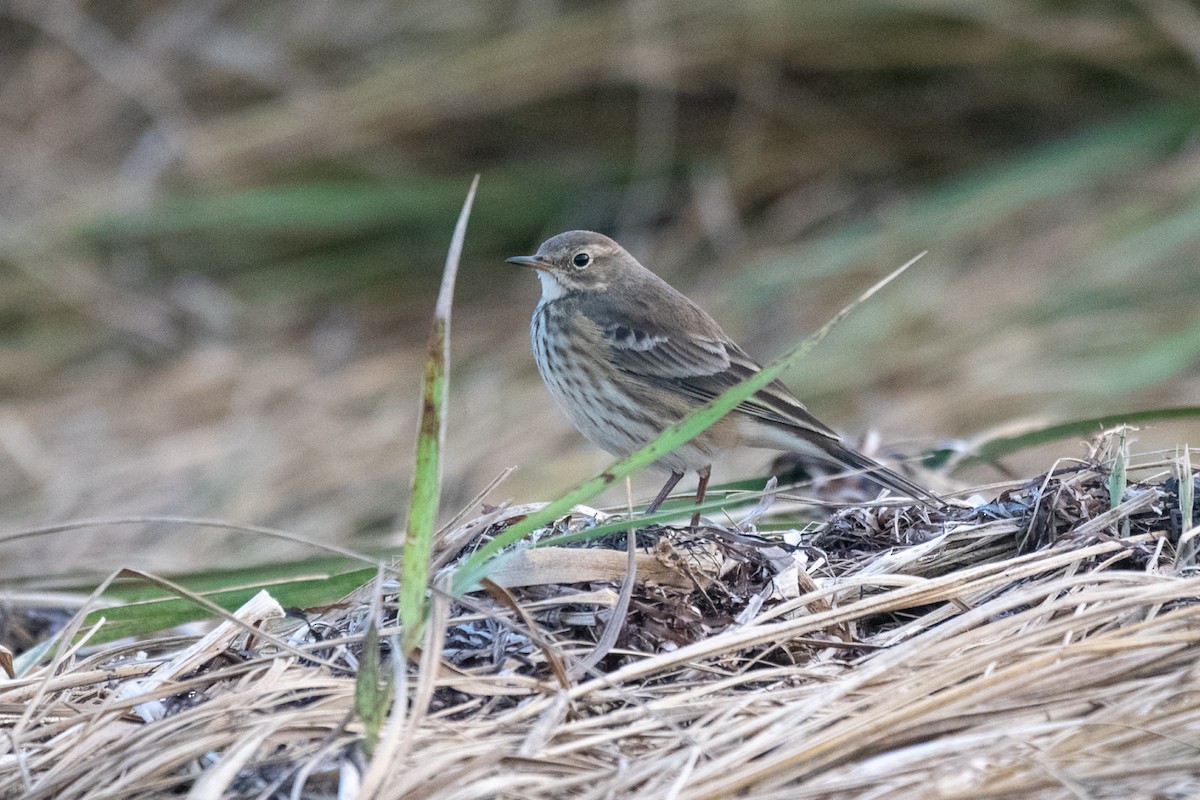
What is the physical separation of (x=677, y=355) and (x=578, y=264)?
60 cm

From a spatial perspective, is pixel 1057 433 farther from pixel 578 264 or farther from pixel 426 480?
pixel 426 480

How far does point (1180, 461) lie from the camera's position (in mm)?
3043

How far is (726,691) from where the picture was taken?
2570mm

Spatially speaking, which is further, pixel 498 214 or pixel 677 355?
pixel 498 214

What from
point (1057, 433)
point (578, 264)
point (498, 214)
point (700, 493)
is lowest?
point (700, 493)

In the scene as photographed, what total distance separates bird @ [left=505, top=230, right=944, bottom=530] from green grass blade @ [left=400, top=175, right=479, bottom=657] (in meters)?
1.66

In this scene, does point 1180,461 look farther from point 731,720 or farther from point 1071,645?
point 731,720

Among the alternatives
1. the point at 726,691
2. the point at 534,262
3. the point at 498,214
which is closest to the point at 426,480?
the point at 726,691

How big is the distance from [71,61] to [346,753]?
770 cm

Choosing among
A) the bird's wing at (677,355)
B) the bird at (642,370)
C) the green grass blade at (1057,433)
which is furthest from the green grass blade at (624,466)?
the bird's wing at (677,355)

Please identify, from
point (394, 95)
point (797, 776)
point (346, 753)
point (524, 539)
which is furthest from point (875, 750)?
point (394, 95)

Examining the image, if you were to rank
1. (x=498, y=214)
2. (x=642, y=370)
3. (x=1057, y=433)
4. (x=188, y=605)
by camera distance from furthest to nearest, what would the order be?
(x=498, y=214), (x=642, y=370), (x=1057, y=433), (x=188, y=605)

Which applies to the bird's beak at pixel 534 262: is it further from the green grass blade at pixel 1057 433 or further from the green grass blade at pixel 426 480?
the green grass blade at pixel 426 480

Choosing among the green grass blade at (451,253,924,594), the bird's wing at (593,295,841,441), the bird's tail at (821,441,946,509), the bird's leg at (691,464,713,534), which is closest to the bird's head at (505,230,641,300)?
the bird's wing at (593,295,841,441)
